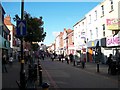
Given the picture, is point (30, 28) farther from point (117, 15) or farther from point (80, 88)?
point (80, 88)

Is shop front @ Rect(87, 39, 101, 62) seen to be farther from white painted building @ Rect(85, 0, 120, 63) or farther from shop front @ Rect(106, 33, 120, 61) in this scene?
shop front @ Rect(106, 33, 120, 61)

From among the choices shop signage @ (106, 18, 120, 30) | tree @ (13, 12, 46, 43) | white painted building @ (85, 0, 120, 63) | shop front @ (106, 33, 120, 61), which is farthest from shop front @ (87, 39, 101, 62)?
shop signage @ (106, 18, 120, 30)

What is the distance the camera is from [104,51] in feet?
135

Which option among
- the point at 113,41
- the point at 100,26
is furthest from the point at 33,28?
the point at 113,41

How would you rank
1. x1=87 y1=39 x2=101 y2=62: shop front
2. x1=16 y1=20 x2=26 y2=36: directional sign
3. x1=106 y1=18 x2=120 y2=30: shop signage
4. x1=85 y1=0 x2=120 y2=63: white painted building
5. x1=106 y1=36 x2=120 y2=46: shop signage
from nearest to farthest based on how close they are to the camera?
x1=16 y1=20 x2=26 y2=36: directional sign → x1=106 y1=18 x2=120 y2=30: shop signage → x1=106 y1=36 x2=120 y2=46: shop signage → x1=85 y1=0 x2=120 y2=63: white painted building → x1=87 y1=39 x2=101 y2=62: shop front

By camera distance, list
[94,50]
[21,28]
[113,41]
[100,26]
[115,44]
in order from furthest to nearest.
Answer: [94,50] → [100,26] → [113,41] → [115,44] → [21,28]

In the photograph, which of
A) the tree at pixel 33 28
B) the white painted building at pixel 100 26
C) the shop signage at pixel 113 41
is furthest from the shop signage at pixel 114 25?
the tree at pixel 33 28

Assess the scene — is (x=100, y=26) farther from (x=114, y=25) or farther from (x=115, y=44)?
(x=114, y=25)

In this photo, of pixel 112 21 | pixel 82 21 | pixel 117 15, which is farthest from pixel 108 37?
pixel 82 21

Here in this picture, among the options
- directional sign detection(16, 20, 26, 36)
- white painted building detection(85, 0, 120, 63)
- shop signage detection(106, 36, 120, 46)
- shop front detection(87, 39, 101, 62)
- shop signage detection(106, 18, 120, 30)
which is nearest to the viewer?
directional sign detection(16, 20, 26, 36)

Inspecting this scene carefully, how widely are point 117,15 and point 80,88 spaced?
71.5 ft

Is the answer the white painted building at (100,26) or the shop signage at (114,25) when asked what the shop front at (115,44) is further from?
the shop signage at (114,25)

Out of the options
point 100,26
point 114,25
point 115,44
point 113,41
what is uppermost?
point 100,26

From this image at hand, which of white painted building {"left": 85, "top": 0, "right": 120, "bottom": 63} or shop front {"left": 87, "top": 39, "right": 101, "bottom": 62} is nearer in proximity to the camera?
white painted building {"left": 85, "top": 0, "right": 120, "bottom": 63}
